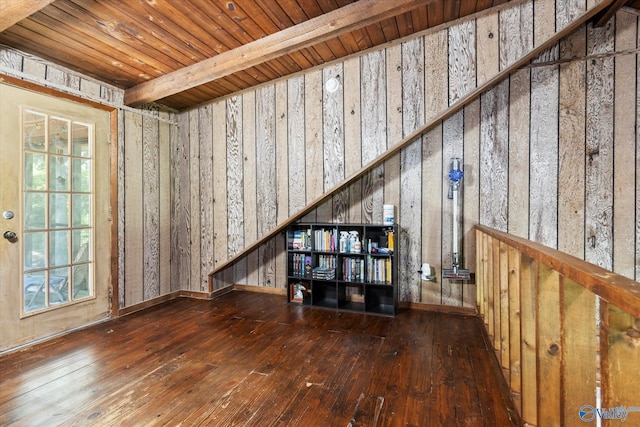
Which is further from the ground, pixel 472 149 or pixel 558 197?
pixel 472 149

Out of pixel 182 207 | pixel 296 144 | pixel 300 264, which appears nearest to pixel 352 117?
pixel 296 144

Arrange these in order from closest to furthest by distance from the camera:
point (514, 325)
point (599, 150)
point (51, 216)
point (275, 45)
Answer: point (514, 325), point (275, 45), point (51, 216), point (599, 150)

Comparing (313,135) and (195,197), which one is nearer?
(313,135)

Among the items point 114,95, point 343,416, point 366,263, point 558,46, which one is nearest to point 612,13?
point 558,46

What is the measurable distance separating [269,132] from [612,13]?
10.3 ft

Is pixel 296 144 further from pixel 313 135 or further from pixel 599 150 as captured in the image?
pixel 599 150

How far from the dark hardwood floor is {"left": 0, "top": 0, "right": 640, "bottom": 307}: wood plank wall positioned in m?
0.80

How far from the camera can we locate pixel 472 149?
3139mm

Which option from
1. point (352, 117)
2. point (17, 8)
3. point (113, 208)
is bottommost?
point (113, 208)

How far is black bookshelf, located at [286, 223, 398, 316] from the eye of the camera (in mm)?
3256

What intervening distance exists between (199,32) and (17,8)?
40.9 inches

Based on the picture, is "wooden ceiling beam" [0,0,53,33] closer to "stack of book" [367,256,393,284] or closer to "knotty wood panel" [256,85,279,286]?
"knotty wood panel" [256,85,279,286]

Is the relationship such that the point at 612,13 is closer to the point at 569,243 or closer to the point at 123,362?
the point at 569,243

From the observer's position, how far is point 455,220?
3.09 metres
